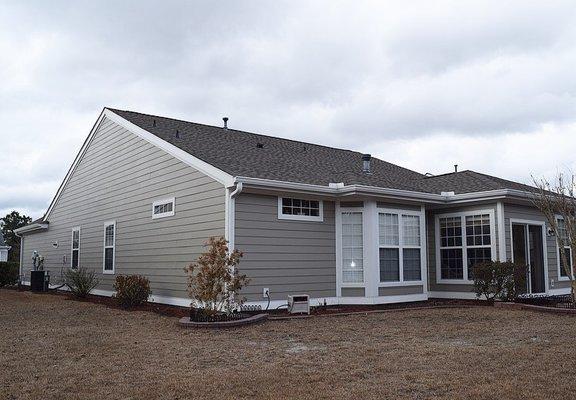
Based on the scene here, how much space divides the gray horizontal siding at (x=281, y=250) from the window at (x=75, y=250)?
9722mm

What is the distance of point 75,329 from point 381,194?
7.11m

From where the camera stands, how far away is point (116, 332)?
344 inches

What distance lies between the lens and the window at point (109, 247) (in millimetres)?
15930

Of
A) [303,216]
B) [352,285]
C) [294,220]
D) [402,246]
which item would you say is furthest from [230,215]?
[402,246]

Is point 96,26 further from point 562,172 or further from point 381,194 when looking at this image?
point 562,172

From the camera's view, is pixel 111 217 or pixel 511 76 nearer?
pixel 511 76

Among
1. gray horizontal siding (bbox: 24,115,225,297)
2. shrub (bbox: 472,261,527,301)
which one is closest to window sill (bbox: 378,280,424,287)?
shrub (bbox: 472,261,527,301)

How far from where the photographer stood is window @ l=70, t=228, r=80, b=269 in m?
18.5

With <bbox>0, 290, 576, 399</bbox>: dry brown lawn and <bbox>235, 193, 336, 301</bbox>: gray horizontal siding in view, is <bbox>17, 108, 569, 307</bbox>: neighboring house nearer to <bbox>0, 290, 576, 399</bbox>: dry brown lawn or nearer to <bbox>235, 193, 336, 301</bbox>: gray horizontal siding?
<bbox>235, 193, 336, 301</bbox>: gray horizontal siding

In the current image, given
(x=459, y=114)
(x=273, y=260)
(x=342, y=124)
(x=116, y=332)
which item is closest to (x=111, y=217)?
(x=273, y=260)

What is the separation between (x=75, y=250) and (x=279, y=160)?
9.10 metres

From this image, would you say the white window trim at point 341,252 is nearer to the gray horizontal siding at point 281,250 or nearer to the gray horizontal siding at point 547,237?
the gray horizontal siding at point 281,250

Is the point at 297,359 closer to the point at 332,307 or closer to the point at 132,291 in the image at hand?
the point at 332,307

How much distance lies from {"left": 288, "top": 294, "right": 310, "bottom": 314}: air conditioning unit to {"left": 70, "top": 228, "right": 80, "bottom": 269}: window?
10.4m
